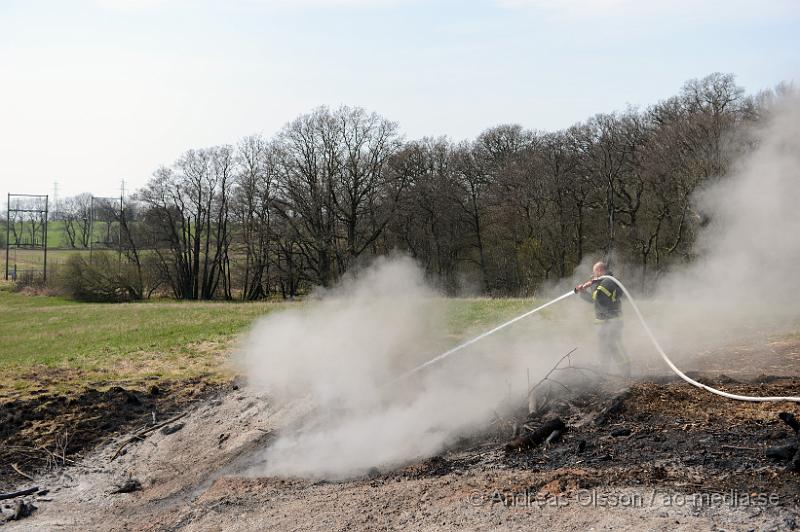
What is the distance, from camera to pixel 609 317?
11.2 m

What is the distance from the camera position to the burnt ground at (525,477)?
6258 mm

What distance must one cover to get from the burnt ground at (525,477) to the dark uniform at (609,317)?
2.43 feet

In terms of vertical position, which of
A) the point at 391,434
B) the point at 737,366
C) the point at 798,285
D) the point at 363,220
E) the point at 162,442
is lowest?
the point at 162,442

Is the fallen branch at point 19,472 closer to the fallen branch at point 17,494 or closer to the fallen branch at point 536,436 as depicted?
the fallen branch at point 17,494

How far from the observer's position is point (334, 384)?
42.1 ft

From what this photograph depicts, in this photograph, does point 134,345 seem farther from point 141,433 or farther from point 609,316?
point 609,316

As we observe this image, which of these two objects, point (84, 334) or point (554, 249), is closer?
point (84, 334)

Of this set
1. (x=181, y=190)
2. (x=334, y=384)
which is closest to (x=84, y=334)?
(x=334, y=384)

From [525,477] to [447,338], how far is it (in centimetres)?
934

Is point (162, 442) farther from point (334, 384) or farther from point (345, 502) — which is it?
point (345, 502)

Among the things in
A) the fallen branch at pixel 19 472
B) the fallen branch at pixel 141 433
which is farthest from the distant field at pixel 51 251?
the fallen branch at pixel 19 472

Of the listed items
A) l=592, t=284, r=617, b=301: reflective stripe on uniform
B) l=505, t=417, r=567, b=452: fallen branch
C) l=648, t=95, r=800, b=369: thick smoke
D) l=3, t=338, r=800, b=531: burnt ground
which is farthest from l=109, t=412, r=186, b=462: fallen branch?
l=648, t=95, r=800, b=369: thick smoke

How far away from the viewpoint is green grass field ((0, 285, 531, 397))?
17.2 meters

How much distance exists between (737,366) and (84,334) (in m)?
22.6
